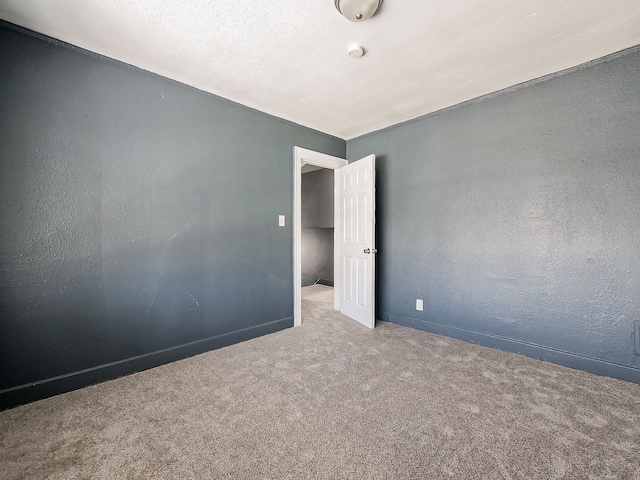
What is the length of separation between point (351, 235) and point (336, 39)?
7.11 ft

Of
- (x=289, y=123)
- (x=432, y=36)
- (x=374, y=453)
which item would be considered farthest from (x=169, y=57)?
(x=374, y=453)

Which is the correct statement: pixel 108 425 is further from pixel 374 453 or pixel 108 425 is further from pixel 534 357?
pixel 534 357

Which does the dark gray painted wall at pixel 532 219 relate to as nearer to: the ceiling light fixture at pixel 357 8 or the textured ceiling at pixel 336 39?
the textured ceiling at pixel 336 39

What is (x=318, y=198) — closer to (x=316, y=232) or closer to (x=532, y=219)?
(x=316, y=232)

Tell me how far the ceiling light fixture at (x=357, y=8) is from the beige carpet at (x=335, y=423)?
93.6 inches

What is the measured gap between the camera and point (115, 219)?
2.12m

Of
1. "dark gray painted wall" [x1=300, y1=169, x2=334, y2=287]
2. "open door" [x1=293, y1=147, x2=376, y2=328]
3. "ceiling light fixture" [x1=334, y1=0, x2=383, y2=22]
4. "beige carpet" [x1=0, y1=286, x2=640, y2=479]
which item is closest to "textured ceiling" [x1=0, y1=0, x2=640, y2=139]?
"ceiling light fixture" [x1=334, y1=0, x2=383, y2=22]

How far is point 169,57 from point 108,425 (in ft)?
8.18

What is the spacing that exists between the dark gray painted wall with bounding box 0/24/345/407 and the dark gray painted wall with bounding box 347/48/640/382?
1.84m

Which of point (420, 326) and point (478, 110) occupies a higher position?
point (478, 110)

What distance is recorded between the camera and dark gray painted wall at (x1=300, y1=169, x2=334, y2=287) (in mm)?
5781

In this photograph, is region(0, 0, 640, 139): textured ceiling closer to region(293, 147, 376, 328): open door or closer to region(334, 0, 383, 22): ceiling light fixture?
region(334, 0, 383, 22): ceiling light fixture

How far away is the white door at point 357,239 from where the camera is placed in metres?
3.24

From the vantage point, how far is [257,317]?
2.99 metres
